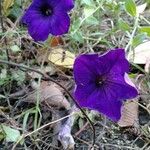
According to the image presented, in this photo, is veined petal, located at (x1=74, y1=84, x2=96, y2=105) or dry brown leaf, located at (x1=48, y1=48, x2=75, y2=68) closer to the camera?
veined petal, located at (x1=74, y1=84, x2=96, y2=105)

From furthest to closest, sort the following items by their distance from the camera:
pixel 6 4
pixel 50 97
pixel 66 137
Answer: pixel 6 4 < pixel 50 97 < pixel 66 137

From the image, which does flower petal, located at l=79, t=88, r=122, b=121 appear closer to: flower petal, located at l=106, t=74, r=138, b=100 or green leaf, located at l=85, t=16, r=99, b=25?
flower petal, located at l=106, t=74, r=138, b=100

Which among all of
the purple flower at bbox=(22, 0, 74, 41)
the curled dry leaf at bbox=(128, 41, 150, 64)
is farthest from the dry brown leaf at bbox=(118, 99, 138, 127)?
the purple flower at bbox=(22, 0, 74, 41)

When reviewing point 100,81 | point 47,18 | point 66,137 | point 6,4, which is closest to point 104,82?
point 100,81

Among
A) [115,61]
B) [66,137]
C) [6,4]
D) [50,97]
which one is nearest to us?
[115,61]

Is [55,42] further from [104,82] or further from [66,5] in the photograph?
[104,82]

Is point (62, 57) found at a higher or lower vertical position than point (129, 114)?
higher

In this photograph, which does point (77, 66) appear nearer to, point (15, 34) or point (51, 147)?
point (51, 147)
